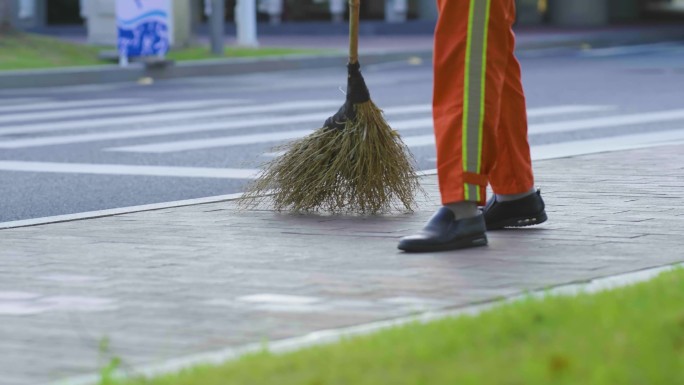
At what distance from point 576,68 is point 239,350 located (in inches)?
609

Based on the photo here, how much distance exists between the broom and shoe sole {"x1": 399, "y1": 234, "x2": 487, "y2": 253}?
96cm

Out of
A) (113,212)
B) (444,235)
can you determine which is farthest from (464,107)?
(113,212)

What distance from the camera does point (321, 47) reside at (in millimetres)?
23953

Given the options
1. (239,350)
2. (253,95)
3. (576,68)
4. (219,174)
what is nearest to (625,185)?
(219,174)

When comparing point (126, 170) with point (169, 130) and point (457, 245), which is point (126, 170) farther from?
point (457, 245)

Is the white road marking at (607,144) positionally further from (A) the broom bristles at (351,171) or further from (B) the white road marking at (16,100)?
(B) the white road marking at (16,100)

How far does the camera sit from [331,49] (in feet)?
75.4

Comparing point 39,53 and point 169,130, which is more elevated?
point 169,130

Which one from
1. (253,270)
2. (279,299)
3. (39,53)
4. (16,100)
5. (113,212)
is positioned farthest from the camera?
(39,53)

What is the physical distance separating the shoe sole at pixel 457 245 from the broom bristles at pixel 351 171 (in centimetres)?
96

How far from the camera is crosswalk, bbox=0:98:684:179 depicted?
926 centimetres

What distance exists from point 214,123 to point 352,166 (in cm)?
571

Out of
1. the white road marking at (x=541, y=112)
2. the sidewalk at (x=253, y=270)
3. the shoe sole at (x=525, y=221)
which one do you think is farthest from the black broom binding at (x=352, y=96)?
the white road marking at (x=541, y=112)

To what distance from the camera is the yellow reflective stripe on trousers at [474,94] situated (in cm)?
538
